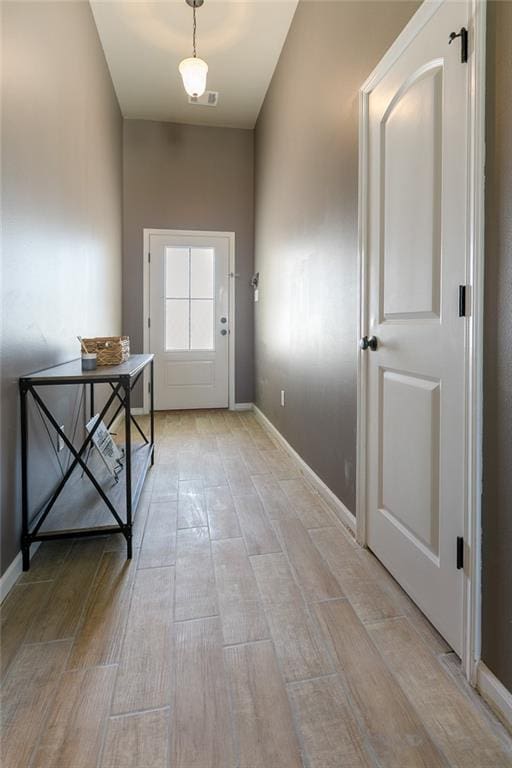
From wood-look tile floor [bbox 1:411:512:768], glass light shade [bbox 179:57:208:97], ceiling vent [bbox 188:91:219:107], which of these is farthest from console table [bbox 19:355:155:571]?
ceiling vent [bbox 188:91:219:107]

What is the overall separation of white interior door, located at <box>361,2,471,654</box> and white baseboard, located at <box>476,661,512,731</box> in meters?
0.09

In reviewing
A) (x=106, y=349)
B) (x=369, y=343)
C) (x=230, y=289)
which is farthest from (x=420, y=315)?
(x=230, y=289)

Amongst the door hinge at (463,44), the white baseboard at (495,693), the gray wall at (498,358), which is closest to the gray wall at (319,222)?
→ the door hinge at (463,44)

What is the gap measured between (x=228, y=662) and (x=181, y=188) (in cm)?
453

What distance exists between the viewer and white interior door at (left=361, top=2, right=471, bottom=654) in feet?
3.83

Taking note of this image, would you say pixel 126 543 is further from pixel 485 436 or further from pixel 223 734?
pixel 485 436

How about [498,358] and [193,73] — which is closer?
[498,358]

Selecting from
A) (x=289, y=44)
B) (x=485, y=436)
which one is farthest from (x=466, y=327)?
(x=289, y=44)

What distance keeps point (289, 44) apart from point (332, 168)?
1.67 meters

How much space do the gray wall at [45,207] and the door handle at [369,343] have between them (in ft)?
4.56

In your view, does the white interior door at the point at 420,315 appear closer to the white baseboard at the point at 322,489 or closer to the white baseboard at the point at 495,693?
the white baseboard at the point at 495,693

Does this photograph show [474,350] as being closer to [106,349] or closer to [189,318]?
[106,349]

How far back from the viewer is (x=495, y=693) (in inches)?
39.9

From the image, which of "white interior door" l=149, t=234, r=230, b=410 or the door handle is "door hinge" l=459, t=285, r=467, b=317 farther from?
"white interior door" l=149, t=234, r=230, b=410
